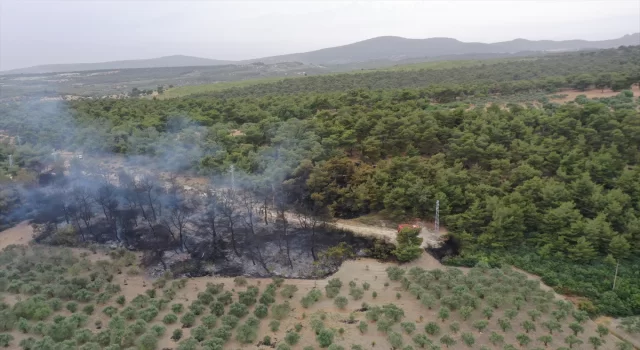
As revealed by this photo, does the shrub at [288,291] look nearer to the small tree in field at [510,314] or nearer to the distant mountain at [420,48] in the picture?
the small tree in field at [510,314]

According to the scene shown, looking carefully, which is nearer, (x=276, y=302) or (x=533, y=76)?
(x=276, y=302)

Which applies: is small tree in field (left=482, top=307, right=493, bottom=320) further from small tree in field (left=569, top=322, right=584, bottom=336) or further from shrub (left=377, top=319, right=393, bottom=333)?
shrub (left=377, top=319, right=393, bottom=333)

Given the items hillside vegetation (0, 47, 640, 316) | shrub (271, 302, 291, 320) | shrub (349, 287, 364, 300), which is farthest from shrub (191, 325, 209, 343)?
hillside vegetation (0, 47, 640, 316)

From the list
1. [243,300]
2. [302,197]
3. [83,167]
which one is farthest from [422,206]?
[83,167]

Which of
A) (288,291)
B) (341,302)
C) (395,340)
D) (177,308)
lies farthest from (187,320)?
(395,340)

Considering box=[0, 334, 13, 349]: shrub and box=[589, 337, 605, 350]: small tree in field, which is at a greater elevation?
box=[0, 334, 13, 349]: shrub

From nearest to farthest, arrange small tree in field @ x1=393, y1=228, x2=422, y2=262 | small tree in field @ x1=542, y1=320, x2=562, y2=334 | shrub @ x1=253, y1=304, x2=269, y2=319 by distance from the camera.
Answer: small tree in field @ x1=542, y1=320, x2=562, y2=334, shrub @ x1=253, y1=304, x2=269, y2=319, small tree in field @ x1=393, y1=228, x2=422, y2=262

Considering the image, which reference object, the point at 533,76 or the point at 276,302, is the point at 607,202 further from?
the point at 533,76

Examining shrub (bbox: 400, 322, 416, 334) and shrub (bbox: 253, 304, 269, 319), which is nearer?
shrub (bbox: 400, 322, 416, 334)
